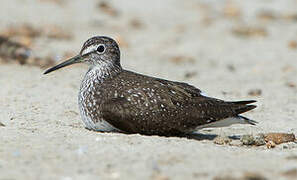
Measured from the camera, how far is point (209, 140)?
8859 millimetres

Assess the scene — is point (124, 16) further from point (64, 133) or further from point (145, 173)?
point (145, 173)

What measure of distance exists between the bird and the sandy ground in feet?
1.02

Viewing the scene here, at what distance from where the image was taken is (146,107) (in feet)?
28.3

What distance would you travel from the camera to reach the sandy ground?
22.4 ft

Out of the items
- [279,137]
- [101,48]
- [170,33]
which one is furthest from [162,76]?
[279,137]

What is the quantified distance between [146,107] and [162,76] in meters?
5.12

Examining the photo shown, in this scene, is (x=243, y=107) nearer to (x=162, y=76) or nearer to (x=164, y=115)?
(x=164, y=115)

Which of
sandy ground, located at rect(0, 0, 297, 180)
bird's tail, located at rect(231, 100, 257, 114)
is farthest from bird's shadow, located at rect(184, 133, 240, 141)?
bird's tail, located at rect(231, 100, 257, 114)

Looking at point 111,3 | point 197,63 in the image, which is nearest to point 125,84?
point 197,63

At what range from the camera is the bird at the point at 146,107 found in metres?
8.57

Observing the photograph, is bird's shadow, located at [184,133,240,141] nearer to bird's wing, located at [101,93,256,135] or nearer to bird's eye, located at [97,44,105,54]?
bird's wing, located at [101,93,256,135]

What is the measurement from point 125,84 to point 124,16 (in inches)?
409

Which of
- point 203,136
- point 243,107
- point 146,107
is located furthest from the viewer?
point 203,136

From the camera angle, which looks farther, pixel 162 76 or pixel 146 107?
pixel 162 76
